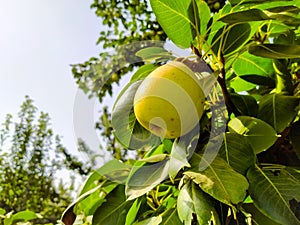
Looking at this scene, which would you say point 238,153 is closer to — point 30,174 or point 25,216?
point 25,216

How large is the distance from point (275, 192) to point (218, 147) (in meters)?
0.09

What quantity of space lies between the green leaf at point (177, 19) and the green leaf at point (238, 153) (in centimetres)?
16

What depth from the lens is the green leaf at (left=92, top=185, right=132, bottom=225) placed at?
2.07 feet

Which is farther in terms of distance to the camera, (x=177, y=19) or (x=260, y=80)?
(x=260, y=80)

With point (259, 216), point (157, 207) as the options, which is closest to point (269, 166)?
point (259, 216)

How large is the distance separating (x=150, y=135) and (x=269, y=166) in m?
0.17

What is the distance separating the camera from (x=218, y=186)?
0.49m

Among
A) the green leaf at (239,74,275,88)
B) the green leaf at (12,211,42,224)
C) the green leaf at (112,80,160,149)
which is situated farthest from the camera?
the green leaf at (12,211,42,224)

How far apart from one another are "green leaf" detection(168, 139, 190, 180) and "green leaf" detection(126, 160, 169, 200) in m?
0.03

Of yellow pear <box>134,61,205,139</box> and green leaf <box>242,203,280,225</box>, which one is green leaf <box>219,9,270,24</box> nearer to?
yellow pear <box>134,61,205,139</box>

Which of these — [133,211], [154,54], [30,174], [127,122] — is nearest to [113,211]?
[133,211]

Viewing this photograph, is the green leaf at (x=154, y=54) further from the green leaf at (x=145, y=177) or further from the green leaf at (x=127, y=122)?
the green leaf at (x=145, y=177)

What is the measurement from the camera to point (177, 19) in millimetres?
622

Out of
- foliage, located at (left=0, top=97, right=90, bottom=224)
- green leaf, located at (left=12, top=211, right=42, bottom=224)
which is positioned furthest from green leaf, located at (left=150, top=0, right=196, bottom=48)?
foliage, located at (left=0, top=97, right=90, bottom=224)
